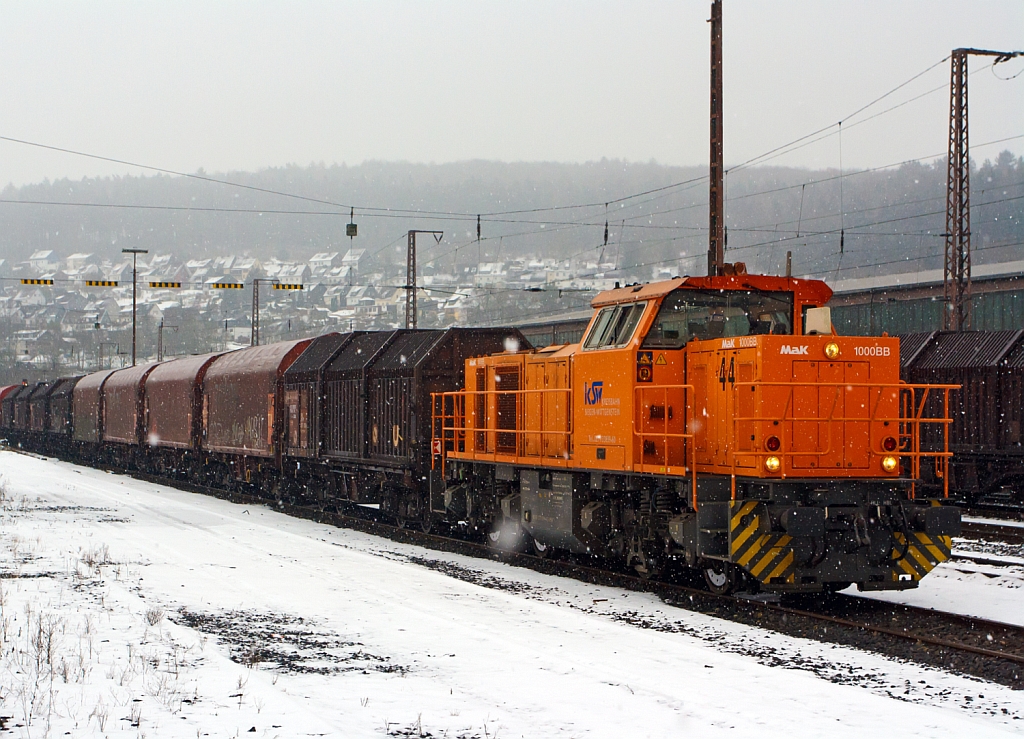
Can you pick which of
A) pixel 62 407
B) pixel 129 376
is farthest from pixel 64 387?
pixel 129 376

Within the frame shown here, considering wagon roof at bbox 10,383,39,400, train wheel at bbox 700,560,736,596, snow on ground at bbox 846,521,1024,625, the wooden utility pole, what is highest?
the wooden utility pole

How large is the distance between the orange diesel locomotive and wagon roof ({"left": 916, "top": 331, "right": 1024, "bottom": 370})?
12.3 m

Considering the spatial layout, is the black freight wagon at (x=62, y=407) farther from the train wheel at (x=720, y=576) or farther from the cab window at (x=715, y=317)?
the train wheel at (x=720, y=576)

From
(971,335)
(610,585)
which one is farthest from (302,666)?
(971,335)

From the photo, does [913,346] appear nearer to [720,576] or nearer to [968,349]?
[968,349]

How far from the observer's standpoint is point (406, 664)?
8.41 m

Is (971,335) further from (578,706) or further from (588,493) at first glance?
(578,706)

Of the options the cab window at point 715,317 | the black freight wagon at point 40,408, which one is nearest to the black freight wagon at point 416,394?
the cab window at point 715,317

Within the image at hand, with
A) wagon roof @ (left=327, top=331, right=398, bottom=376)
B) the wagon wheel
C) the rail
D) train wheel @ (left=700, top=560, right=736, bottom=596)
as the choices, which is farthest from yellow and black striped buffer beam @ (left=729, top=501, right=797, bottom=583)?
wagon roof @ (left=327, top=331, right=398, bottom=376)

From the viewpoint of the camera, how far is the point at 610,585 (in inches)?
526

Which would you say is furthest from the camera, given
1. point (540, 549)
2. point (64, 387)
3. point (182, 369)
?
point (64, 387)

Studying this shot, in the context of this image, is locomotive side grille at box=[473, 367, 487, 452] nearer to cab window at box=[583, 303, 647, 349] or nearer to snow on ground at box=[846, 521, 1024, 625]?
cab window at box=[583, 303, 647, 349]

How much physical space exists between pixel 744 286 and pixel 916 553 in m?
3.55

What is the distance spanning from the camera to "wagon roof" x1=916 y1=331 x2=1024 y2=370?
23.6 metres
